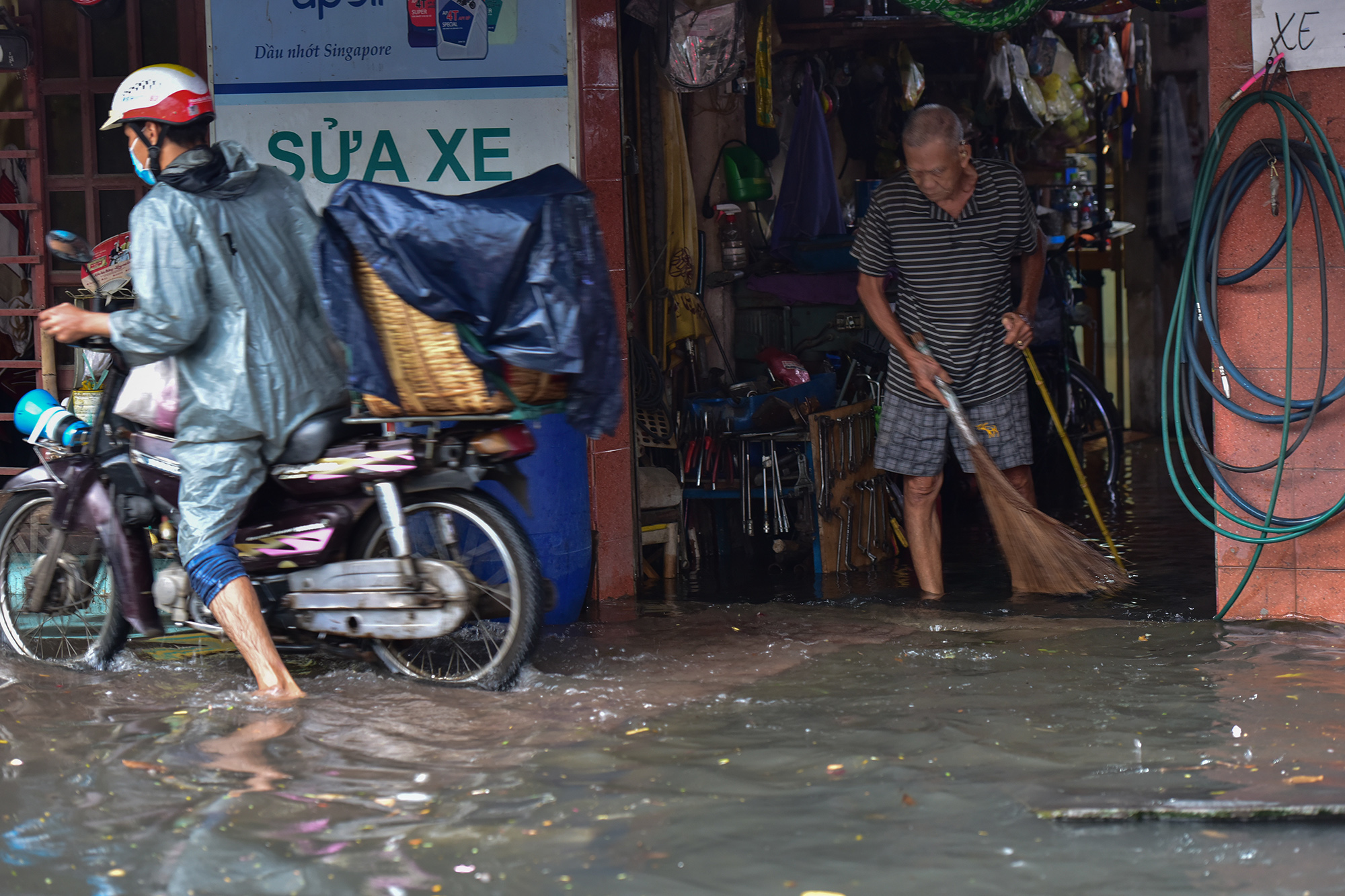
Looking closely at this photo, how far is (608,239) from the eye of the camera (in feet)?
19.5

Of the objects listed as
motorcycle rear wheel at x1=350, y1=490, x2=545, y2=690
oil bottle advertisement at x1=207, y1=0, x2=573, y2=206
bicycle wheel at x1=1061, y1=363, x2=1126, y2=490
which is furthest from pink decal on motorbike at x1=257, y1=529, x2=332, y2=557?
bicycle wheel at x1=1061, y1=363, x2=1126, y2=490

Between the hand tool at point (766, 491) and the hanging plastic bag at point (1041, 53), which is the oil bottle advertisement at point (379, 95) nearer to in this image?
the hand tool at point (766, 491)

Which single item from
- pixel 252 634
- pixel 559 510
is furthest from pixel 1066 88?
pixel 252 634

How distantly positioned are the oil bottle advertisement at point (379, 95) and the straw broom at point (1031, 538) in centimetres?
199

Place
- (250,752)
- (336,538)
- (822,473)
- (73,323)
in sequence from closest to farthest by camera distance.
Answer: (250,752), (73,323), (336,538), (822,473)

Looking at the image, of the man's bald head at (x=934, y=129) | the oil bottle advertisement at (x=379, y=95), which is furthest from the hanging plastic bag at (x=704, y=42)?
the man's bald head at (x=934, y=129)

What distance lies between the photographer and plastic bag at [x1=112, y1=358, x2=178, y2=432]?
14.5 ft

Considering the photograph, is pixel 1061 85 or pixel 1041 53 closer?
pixel 1041 53

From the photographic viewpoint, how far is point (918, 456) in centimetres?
578

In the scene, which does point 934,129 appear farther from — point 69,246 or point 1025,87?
point 1025,87

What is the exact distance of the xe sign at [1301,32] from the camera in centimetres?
484

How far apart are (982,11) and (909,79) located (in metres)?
3.84

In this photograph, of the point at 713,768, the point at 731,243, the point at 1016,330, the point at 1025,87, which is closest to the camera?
the point at 713,768

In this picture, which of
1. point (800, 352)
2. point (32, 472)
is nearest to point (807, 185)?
point (800, 352)
